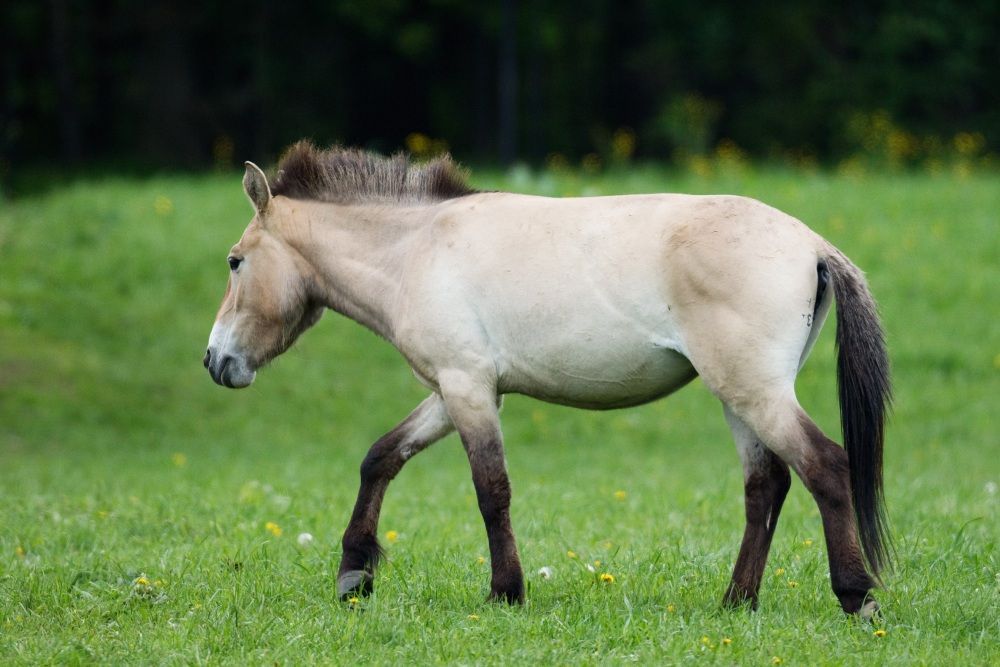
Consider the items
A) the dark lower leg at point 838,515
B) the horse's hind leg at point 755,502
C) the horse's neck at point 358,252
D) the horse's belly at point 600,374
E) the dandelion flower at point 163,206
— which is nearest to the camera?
the dark lower leg at point 838,515

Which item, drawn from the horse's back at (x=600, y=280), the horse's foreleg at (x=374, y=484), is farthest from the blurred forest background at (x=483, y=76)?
the horse's back at (x=600, y=280)

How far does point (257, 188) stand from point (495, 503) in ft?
6.24

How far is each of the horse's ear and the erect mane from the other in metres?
0.16

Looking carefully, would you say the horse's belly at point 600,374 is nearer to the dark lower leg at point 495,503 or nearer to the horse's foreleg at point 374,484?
the dark lower leg at point 495,503

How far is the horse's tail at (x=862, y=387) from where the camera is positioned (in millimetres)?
5164

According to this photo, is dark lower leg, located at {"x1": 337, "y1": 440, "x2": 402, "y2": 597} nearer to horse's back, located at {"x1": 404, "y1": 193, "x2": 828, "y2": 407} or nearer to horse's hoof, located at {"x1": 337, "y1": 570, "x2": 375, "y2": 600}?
horse's hoof, located at {"x1": 337, "y1": 570, "x2": 375, "y2": 600}

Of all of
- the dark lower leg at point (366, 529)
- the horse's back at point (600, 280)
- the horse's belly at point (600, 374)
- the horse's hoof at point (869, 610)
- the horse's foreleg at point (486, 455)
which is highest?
the horse's back at point (600, 280)

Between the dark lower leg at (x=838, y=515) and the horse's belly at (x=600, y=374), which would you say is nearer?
the dark lower leg at (x=838, y=515)

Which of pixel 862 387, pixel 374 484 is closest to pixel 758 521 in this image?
pixel 862 387

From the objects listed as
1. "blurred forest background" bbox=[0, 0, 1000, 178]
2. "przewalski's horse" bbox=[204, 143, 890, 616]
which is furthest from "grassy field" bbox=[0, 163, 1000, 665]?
"blurred forest background" bbox=[0, 0, 1000, 178]

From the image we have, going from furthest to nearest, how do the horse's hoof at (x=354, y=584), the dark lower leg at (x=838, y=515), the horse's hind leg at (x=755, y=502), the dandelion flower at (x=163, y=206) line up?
the dandelion flower at (x=163, y=206), the horse's hoof at (x=354, y=584), the horse's hind leg at (x=755, y=502), the dark lower leg at (x=838, y=515)

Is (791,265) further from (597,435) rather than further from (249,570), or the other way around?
(597,435)

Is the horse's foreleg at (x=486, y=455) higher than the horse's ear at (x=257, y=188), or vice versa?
the horse's ear at (x=257, y=188)

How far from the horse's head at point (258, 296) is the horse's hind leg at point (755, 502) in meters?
2.15
